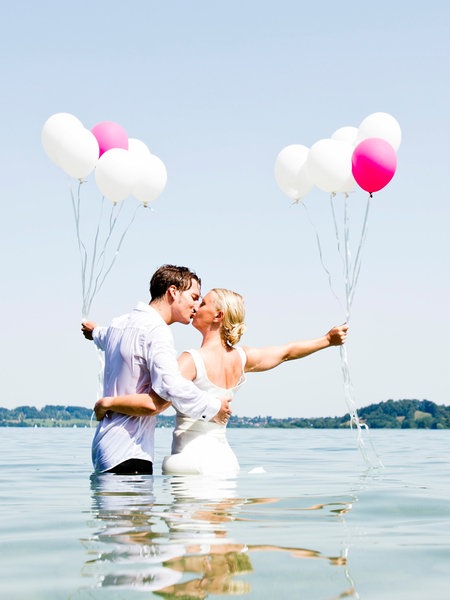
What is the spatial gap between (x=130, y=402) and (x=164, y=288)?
0.88m

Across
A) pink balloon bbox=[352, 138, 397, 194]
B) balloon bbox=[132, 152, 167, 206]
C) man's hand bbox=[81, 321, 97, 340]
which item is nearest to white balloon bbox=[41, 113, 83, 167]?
balloon bbox=[132, 152, 167, 206]

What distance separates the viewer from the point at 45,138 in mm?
7750

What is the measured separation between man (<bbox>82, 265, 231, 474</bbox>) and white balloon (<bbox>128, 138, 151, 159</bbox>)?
8.29 ft

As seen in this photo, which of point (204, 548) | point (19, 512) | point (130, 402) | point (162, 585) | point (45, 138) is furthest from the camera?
point (45, 138)

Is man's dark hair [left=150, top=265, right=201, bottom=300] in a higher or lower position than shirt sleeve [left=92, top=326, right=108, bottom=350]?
higher

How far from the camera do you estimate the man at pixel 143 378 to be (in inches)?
214

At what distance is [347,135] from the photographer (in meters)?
8.63

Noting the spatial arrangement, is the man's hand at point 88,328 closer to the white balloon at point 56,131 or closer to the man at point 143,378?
the man at point 143,378

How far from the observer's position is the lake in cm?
274

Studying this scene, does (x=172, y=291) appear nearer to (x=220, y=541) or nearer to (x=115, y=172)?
(x=115, y=172)

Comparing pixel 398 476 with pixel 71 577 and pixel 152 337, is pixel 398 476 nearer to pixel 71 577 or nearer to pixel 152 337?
pixel 152 337

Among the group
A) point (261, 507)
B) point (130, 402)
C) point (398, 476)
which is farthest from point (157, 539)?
point (398, 476)

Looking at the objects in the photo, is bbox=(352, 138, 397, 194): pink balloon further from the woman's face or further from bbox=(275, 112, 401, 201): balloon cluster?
the woman's face

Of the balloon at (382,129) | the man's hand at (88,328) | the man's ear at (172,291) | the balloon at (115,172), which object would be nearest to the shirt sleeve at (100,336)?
the man's hand at (88,328)
